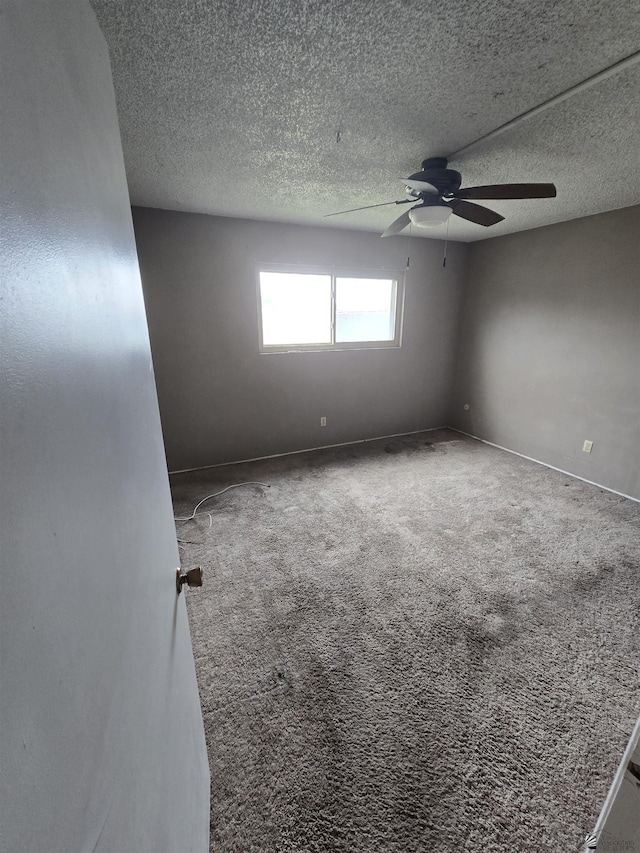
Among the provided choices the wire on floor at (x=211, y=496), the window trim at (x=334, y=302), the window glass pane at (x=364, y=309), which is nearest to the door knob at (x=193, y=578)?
the wire on floor at (x=211, y=496)

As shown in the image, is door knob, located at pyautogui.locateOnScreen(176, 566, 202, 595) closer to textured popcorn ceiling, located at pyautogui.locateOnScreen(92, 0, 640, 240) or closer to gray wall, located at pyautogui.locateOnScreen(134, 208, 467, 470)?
textured popcorn ceiling, located at pyautogui.locateOnScreen(92, 0, 640, 240)

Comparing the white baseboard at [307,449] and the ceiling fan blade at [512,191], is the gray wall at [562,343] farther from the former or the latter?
the ceiling fan blade at [512,191]

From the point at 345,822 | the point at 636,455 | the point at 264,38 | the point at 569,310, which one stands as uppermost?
the point at 264,38

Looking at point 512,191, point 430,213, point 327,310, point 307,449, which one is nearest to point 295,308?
point 327,310

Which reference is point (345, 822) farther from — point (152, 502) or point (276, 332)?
point (276, 332)

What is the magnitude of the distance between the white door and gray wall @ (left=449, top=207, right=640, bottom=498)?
3.78 m

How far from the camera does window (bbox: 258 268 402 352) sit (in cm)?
354

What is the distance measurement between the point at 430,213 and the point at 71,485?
7.19ft

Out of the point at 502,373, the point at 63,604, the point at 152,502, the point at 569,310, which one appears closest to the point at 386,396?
the point at 502,373

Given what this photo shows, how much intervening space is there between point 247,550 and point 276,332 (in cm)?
225

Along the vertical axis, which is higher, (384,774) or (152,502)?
(152,502)

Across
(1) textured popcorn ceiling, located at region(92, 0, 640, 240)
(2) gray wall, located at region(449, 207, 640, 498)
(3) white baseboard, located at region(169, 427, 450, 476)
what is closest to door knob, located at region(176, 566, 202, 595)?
(1) textured popcorn ceiling, located at region(92, 0, 640, 240)

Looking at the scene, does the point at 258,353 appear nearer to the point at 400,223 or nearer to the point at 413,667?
the point at 400,223

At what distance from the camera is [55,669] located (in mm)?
302
